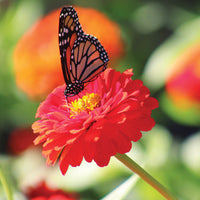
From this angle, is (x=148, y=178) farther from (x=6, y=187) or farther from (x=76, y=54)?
(x=76, y=54)

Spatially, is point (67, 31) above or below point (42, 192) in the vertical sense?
above

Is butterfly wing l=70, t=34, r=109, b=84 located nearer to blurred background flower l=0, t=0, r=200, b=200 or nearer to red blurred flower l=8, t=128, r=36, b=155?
blurred background flower l=0, t=0, r=200, b=200

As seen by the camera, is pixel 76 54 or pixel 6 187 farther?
pixel 76 54

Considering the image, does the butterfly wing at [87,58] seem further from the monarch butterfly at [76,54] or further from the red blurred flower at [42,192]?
the red blurred flower at [42,192]

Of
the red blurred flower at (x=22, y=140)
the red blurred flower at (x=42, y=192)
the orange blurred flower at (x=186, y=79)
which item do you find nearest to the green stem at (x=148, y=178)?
the red blurred flower at (x=42, y=192)

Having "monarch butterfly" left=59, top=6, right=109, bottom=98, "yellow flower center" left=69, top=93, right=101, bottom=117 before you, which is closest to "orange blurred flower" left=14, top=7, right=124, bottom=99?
"monarch butterfly" left=59, top=6, right=109, bottom=98

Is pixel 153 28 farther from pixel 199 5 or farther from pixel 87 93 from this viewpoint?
pixel 87 93

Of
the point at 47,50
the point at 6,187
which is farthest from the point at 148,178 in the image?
the point at 47,50
